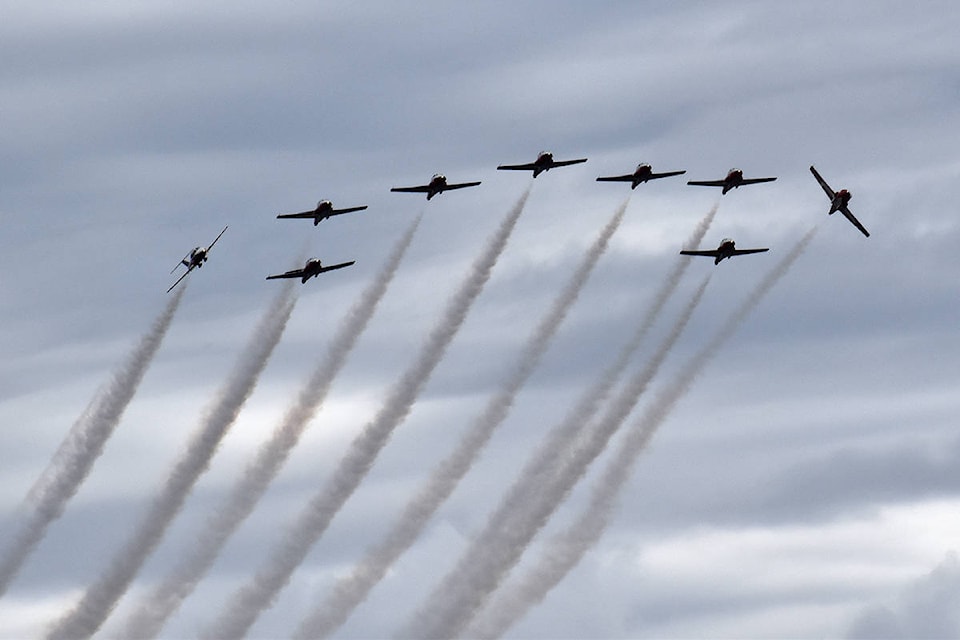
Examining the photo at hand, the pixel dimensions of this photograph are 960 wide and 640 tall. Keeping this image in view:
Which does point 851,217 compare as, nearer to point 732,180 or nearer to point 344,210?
point 732,180

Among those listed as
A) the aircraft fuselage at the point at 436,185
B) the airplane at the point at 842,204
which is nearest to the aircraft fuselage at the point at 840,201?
the airplane at the point at 842,204

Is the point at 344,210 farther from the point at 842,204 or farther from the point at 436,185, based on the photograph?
the point at 842,204

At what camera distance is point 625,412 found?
12400cm

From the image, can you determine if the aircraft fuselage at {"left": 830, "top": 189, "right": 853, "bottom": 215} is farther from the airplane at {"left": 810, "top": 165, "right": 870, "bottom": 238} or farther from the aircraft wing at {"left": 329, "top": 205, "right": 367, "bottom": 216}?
the aircraft wing at {"left": 329, "top": 205, "right": 367, "bottom": 216}

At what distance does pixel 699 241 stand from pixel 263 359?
36975 millimetres

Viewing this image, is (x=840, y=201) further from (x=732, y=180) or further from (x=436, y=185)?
(x=436, y=185)

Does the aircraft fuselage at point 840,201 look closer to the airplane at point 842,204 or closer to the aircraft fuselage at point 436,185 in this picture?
the airplane at point 842,204

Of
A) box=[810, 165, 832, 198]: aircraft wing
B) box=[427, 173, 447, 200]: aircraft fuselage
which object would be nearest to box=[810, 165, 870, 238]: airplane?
box=[810, 165, 832, 198]: aircraft wing

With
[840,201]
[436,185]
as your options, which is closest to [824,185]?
[840,201]

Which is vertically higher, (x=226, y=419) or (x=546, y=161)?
(x=546, y=161)

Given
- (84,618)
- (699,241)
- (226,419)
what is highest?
(699,241)

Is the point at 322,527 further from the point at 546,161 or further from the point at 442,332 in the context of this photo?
the point at 546,161

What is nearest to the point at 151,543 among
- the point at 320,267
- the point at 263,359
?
the point at 263,359

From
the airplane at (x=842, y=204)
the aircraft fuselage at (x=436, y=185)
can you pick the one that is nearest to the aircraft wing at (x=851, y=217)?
the airplane at (x=842, y=204)
